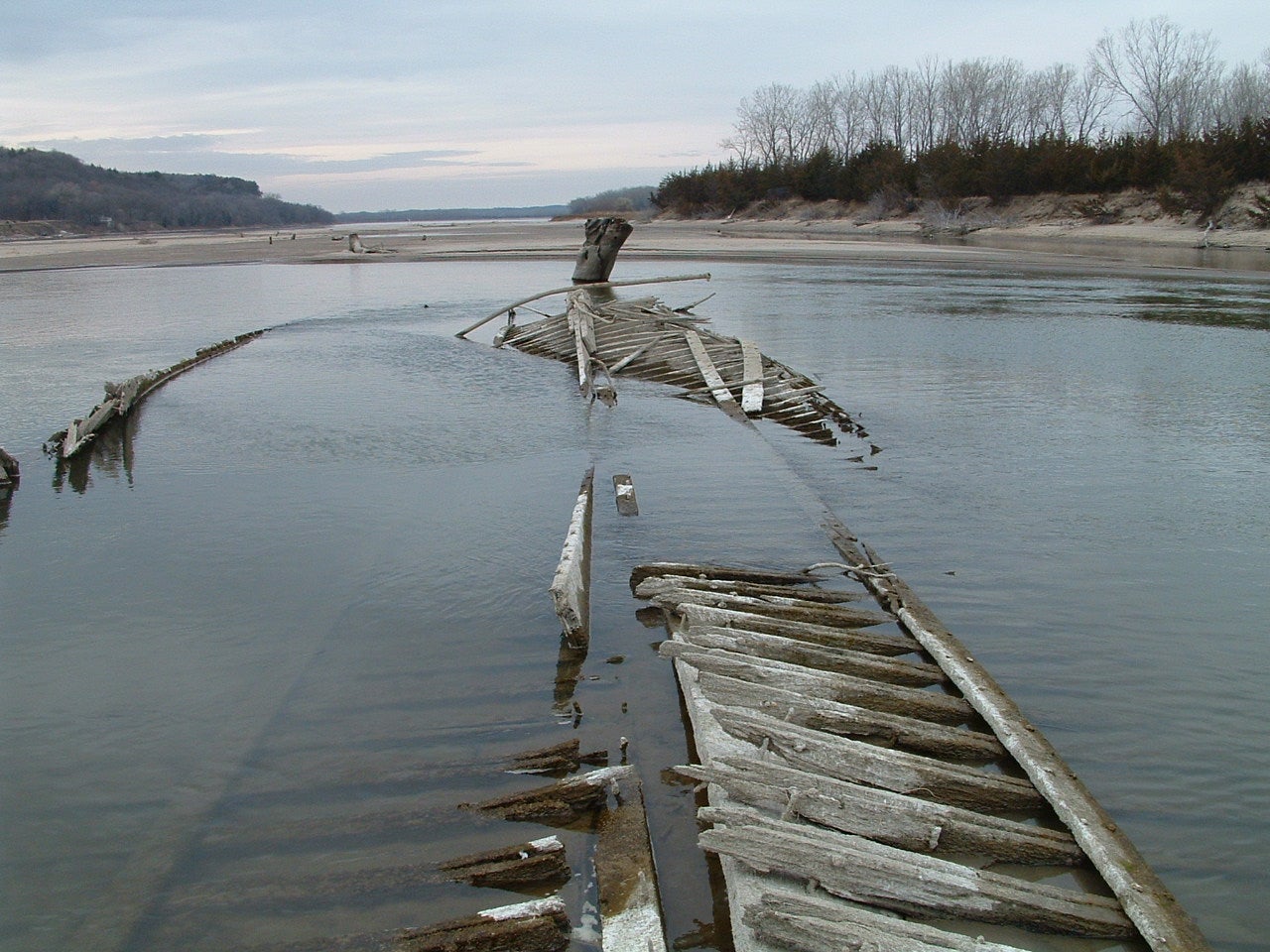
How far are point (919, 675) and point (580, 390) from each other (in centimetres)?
973

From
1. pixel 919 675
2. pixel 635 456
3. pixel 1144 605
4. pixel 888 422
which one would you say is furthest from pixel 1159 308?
pixel 919 675

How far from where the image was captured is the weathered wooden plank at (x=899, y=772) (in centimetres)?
415

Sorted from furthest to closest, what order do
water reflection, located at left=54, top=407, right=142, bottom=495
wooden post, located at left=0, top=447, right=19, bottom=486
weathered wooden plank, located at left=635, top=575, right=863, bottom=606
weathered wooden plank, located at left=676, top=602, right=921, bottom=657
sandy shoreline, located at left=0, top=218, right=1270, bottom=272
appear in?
sandy shoreline, located at left=0, top=218, right=1270, bottom=272 → water reflection, located at left=54, top=407, right=142, bottom=495 → wooden post, located at left=0, top=447, right=19, bottom=486 → weathered wooden plank, located at left=635, top=575, right=863, bottom=606 → weathered wooden plank, located at left=676, top=602, right=921, bottom=657

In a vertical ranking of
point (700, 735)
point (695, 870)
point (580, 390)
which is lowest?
point (695, 870)

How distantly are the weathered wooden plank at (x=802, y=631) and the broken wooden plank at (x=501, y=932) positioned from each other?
7.78ft

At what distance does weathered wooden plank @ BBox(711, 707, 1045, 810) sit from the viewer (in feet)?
13.6

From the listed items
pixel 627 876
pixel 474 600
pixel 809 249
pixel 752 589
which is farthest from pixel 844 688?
pixel 809 249

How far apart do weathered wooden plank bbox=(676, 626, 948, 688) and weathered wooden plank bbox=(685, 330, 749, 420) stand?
7.21 meters

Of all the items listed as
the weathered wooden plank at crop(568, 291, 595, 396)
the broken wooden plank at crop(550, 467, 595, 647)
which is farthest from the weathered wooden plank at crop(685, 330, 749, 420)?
the broken wooden plank at crop(550, 467, 595, 647)

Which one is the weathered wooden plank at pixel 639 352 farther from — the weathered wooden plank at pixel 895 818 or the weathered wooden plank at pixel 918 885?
the weathered wooden plank at pixel 918 885

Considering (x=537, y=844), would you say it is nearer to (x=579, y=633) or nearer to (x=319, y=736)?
(x=319, y=736)

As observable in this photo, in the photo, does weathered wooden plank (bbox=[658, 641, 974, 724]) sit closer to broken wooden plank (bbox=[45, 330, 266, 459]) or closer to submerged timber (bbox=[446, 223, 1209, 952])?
submerged timber (bbox=[446, 223, 1209, 952])

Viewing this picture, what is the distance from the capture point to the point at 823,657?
5.32 m

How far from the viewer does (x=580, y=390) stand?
14.5 metres
